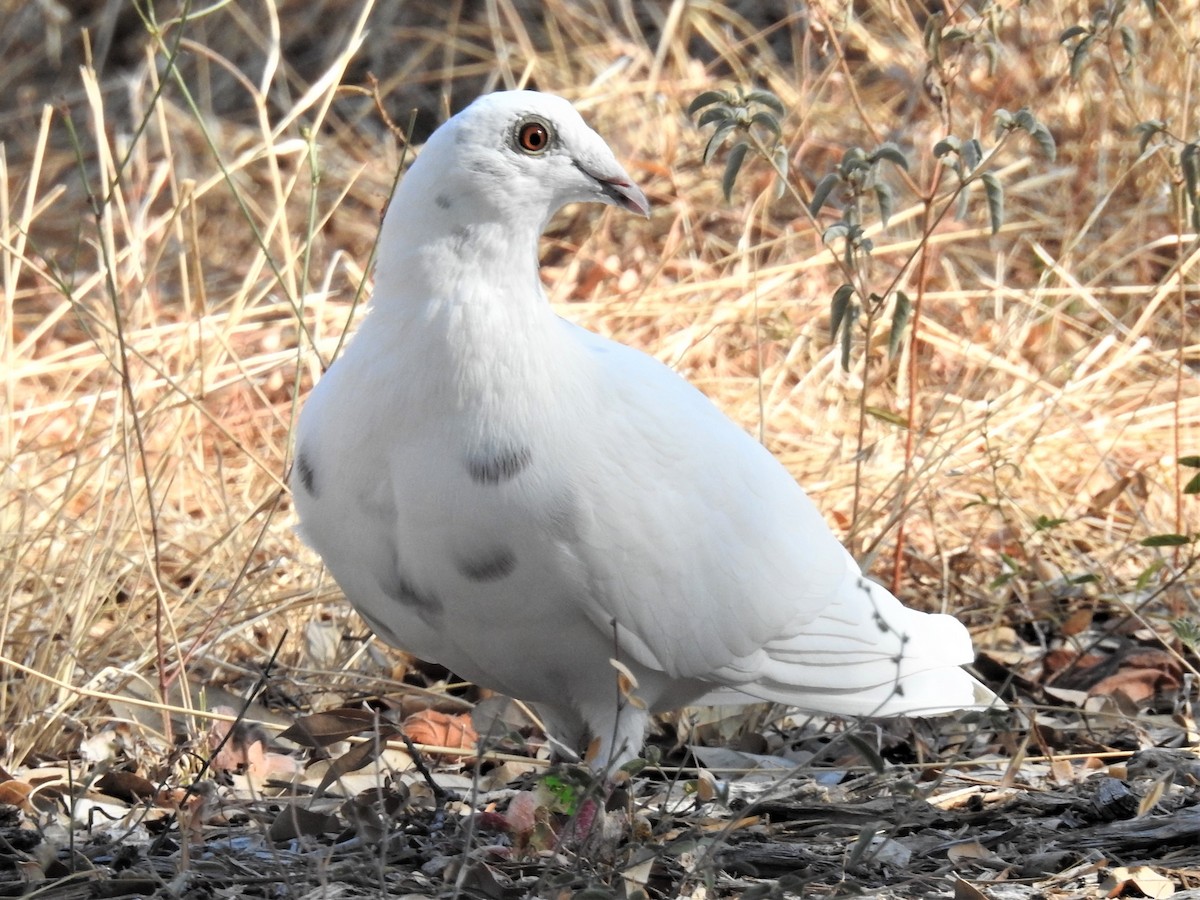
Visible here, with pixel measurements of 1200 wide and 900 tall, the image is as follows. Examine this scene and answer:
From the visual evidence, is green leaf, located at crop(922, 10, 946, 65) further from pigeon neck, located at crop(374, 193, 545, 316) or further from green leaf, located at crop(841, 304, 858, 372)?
pigeon neck, located at crop(374, 193, 545, 316)

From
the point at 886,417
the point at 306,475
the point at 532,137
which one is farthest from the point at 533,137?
the point at 886,417

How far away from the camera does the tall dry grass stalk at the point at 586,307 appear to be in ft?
10.8

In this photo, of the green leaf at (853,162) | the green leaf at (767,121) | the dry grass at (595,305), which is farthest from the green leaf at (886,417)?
the green leaf at (767,121)

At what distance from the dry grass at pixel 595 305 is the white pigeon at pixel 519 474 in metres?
0.57

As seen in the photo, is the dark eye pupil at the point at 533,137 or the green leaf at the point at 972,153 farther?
the green leaf at the point at 972,153

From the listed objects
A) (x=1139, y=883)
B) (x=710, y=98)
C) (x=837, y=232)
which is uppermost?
(x=710, y=98)

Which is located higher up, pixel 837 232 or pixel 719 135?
pixel 719 135

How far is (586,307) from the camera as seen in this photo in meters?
4.99

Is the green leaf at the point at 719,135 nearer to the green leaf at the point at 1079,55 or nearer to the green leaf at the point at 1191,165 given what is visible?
the green leaf at the point at 1079,55

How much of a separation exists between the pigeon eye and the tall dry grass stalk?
0.70 meters

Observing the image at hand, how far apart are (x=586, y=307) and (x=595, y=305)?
3 centimetres

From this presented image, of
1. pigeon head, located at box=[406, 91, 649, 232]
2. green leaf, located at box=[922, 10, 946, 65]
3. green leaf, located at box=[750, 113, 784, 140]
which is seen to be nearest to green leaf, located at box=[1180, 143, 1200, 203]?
green leaf, located at box=[922, 10, 946, 65]

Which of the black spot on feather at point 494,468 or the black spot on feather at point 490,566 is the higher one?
the black spot on feather at point 494,468

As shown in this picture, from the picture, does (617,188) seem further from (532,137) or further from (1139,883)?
(1139,883)
